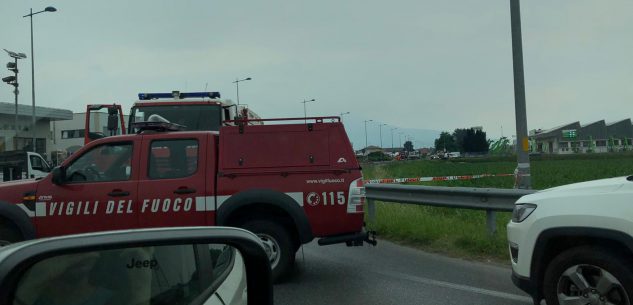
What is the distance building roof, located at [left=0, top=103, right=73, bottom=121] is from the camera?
157 feet

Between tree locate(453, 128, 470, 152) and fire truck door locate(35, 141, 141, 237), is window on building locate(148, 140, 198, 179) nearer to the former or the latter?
fire truck door locate(35, 141, 141, 237)

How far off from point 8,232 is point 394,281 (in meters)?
4.60

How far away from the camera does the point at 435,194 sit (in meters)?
9.37

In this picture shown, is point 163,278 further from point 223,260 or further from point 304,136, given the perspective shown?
point 304,136

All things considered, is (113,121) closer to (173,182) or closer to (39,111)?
(173,182)

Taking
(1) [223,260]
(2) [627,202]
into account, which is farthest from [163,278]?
(2) [627,202]

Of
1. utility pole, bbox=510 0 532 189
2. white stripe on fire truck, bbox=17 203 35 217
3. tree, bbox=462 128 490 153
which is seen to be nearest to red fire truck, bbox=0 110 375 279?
white stripe on fire truck, bbox=17 203 35 217

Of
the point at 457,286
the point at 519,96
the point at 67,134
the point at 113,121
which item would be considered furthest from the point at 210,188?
the point at 67,134

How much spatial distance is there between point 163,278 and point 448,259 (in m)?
6.16

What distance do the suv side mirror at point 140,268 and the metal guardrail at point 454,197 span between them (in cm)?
599

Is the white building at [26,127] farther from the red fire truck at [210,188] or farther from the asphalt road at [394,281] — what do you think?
the asphalt road at [394,281]

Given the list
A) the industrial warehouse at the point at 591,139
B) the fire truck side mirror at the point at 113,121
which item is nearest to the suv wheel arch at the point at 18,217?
the fire truck side mirror at the point at 113,121

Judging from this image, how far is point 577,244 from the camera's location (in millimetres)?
4453

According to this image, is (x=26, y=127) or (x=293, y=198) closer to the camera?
(x=293, y=198)
